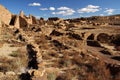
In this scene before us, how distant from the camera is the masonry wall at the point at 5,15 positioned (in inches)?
1448

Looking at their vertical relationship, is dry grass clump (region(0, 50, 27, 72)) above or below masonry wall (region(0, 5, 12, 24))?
below

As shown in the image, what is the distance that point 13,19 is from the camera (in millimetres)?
39656

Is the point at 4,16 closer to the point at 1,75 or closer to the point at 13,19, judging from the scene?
the point at 13,19

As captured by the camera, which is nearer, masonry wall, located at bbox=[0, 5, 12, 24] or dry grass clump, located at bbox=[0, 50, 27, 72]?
dry grass clump, located at bbox=[0, 50, 27, 72]

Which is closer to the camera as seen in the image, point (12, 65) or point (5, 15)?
point (12, 65)

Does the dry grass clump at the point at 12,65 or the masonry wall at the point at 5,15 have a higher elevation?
the masonry wall at the point at 5,15

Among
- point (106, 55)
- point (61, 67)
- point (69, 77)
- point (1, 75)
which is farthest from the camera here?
point (106, 55)

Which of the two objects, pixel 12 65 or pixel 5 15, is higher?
pixel 5 15

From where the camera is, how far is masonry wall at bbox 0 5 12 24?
3678 centimetres

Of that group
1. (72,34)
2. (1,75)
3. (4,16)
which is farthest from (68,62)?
(4,16)

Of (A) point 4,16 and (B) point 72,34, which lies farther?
(A) point 4,16

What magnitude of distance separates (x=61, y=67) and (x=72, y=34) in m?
18.1

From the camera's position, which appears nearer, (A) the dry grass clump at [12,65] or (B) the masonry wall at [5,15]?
(A) the dry grass clump at [12,65]

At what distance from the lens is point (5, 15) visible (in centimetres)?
3800
